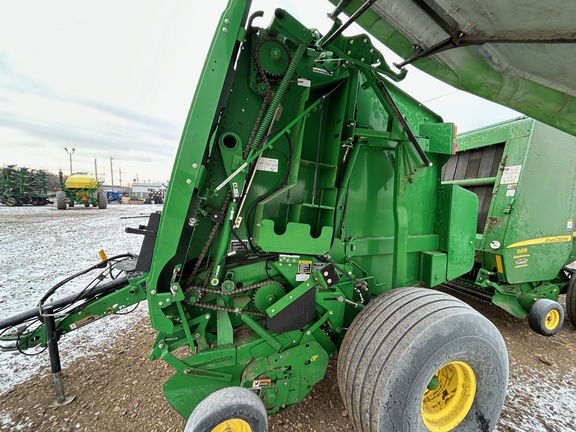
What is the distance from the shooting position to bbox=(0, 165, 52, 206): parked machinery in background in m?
20.9

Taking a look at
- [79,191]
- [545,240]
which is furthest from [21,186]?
[545,240]

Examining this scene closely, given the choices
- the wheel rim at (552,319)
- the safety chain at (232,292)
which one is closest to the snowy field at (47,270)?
the safety chain at (232,292)

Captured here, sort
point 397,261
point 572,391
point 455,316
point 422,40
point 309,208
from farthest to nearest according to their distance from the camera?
point 572,391 < point 397,261 < point 309,208 < point 455,316 < point 422,40

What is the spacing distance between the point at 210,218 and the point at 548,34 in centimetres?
213

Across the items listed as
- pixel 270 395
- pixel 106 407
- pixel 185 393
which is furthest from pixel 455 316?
pixel 106 407

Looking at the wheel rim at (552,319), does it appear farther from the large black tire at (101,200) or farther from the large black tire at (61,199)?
the large black tire at (61,199)

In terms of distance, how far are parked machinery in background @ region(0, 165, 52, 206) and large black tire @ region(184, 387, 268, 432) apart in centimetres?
2842

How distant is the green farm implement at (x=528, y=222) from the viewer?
Result: 11.2 feet

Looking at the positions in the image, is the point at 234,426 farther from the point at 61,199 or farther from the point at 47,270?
the point at 61,199

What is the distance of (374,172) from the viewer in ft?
7.86

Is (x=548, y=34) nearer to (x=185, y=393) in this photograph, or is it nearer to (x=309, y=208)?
(x=309, y=208)

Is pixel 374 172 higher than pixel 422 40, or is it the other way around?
pixel 422 40

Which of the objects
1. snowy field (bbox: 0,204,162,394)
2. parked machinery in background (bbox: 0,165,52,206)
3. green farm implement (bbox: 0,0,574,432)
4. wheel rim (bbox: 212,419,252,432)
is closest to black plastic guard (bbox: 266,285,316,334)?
green farm implement (bbox: 0,0,574,432)

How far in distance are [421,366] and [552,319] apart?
3335 mm
